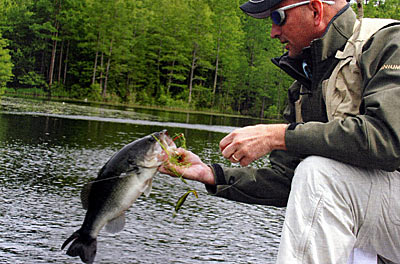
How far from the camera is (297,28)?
7.83ft

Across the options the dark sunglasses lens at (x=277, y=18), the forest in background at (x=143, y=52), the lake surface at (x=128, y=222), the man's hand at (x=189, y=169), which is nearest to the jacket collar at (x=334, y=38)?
the dark sunglasses lens at (x=277, y=18)

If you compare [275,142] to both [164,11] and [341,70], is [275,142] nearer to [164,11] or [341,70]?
[341,70]

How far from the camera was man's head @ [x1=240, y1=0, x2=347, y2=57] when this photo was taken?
7.68ft

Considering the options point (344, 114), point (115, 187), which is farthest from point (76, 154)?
point (344, 114)

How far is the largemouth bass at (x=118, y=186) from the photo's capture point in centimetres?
243

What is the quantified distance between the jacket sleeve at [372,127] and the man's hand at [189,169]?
647 mm

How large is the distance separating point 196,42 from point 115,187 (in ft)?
139

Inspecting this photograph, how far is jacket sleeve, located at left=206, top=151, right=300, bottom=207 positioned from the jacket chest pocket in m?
0.48

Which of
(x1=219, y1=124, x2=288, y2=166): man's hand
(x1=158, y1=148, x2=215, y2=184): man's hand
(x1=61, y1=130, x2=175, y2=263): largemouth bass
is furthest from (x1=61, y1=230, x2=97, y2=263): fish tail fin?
(x1=219, y1=124, x2=288, y2=166): man's hand

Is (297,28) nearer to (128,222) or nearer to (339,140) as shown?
(339,140)

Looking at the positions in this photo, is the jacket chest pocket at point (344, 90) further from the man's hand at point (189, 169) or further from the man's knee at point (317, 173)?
the man's hand at point (189, 169)

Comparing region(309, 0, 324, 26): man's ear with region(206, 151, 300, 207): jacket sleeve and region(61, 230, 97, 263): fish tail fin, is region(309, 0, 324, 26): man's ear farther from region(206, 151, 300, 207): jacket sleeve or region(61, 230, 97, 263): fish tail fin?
region(61, 230, 97, 263): fish tail fin

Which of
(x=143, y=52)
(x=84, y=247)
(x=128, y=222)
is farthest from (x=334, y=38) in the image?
(x=143, y=52)

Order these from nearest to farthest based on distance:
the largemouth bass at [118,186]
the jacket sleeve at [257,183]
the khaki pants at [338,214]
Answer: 1. the khaki pants at [338,214]
2. the largemouth bass at [118,186]
3. the jacket sleeve at [257,183]
